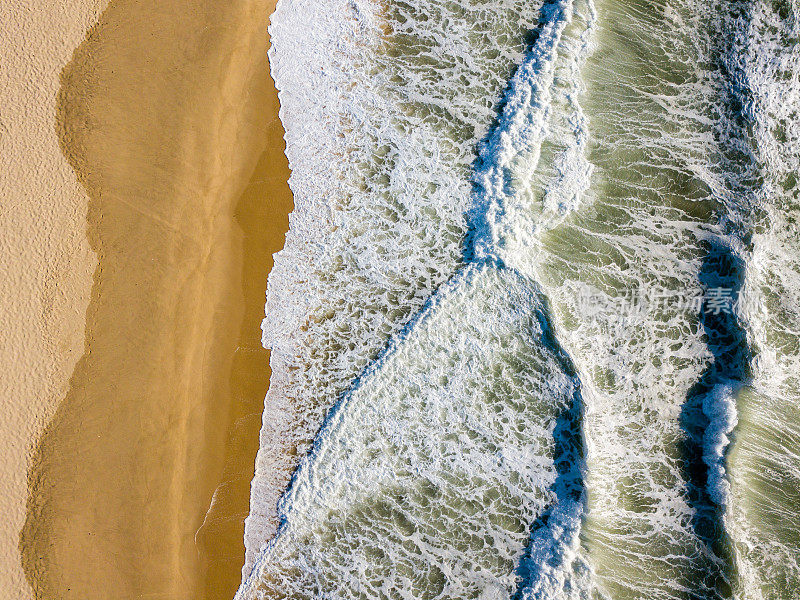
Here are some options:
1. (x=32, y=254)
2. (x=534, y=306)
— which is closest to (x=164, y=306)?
(x=32, y=254)

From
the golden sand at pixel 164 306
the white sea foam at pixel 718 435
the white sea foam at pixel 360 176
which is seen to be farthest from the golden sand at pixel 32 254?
the white sea foam at pixel 718 435

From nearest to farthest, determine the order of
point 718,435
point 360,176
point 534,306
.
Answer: point 718,435
point 534,306
point 360,176

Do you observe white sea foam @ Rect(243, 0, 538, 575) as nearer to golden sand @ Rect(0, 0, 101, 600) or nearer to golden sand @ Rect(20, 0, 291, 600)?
golden sand @ Rect(20, 0, 291, 600)

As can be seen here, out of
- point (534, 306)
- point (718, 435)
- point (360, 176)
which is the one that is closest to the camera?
point (718, 435)

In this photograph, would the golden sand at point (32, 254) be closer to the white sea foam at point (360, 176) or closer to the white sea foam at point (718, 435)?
the white sea foam at point (360, 176)

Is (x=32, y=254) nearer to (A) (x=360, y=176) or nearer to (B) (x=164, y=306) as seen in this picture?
(B) (x=164, y=306)

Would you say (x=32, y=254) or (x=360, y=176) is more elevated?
(x=360, y=176)

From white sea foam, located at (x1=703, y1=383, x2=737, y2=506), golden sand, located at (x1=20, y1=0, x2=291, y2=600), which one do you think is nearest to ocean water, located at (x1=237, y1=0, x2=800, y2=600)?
→ white sea foam, located at (x1=703, y1=383, x2=737, y2=506)

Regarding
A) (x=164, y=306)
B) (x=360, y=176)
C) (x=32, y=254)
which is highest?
(x=360, y=176)

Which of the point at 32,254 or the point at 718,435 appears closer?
the point at 718,435
